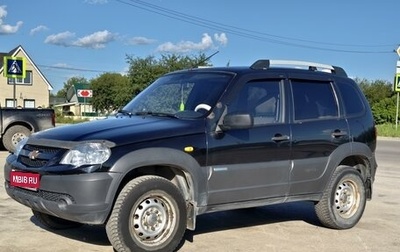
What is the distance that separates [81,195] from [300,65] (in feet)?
11.0

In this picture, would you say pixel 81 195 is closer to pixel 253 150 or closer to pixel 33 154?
pixel 33 154

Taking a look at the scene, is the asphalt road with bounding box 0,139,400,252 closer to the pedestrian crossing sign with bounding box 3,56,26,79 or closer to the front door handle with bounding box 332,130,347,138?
the front door handle with bounding box 332,130,347,138

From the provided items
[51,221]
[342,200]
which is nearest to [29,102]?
[51,221]

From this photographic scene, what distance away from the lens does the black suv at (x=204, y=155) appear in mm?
4973

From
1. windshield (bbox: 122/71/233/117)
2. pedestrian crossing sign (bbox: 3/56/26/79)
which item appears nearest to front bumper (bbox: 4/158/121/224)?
windshield (bbox: 122/71/233/117)

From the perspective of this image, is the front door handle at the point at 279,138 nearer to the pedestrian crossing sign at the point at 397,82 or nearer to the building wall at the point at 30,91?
the pedestrian crossing sign at the point at 397,82

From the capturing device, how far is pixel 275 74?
250 inches

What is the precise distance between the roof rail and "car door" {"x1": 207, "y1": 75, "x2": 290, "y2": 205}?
0.21 m

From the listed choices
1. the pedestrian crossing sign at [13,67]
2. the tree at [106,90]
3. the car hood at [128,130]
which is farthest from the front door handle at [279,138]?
the tree at [106,90]

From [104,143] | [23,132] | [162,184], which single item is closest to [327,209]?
[162,184]

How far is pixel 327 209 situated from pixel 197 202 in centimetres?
197

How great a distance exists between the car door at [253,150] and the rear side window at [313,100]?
0.78 ft

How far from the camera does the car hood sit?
5066 millimetres

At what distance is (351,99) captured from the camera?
7098mm
